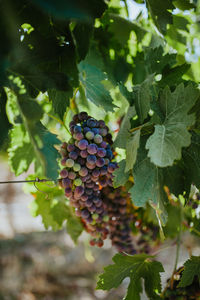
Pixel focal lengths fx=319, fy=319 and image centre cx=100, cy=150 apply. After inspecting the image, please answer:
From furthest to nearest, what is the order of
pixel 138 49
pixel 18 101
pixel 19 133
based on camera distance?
pixel 138 49, pixel 19 133, pixel 18 101

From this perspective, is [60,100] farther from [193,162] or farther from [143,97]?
[193,162]

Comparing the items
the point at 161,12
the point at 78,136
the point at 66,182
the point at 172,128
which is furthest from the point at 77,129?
the point at 161,12

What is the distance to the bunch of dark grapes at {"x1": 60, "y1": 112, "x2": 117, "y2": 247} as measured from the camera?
717 millimetres

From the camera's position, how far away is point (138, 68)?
100cm

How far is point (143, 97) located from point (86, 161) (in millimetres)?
192

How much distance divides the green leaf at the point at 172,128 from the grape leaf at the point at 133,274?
374 mm

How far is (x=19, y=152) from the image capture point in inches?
35.8

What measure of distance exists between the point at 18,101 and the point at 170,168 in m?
0.36

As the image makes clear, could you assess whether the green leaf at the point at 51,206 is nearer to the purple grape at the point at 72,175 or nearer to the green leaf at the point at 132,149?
the purple grape at the point at 72,175

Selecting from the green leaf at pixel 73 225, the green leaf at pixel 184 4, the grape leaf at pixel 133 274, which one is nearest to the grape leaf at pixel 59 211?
the green leaf at pixel 73 225

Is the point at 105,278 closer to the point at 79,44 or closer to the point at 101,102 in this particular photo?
the point at 101,102

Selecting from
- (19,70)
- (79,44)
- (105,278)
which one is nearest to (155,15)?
(79,44)

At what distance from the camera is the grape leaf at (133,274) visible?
2.66ft

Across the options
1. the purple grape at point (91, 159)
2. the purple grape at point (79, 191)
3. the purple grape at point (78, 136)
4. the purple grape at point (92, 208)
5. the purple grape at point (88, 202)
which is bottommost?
the purple grape at point (92, 208)
